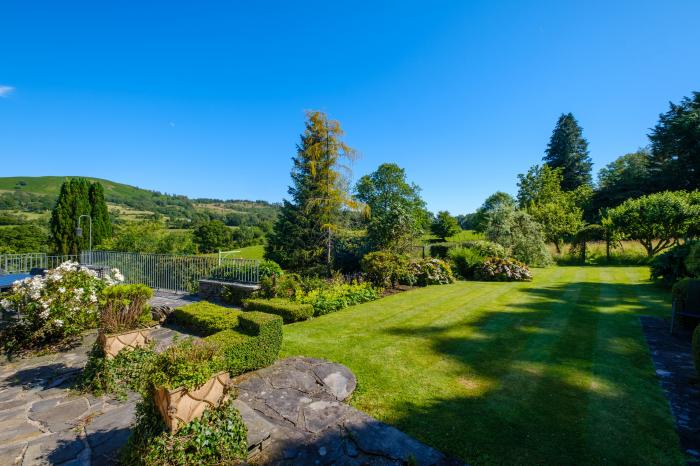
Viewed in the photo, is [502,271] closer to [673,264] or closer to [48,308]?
[673,264]

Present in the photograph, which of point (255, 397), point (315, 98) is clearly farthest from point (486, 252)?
point (255, 397)

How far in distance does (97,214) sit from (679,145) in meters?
45.2

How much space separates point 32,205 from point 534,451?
2484 inches

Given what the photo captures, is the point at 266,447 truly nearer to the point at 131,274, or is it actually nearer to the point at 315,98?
the point at 131,274

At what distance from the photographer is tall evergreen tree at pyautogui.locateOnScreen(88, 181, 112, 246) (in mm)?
19469

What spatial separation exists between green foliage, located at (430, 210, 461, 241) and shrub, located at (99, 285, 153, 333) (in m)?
35.7

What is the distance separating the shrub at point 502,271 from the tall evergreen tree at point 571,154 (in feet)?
106

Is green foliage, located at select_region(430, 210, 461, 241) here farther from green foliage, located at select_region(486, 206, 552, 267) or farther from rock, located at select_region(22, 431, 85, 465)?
rock, located at select_region(22, 431, 85, 465)

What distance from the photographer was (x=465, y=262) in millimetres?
13750

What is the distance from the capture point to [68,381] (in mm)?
4219

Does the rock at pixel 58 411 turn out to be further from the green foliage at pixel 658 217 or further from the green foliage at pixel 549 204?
the green foliage at pixel 549 204

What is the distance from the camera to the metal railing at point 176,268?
30.3 feet

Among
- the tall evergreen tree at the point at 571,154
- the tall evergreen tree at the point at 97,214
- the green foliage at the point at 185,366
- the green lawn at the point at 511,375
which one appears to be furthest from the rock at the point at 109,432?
the tall evergreen tree at the point at 571,154

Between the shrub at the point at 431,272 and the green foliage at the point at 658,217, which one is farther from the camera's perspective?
the green foliage at the point at 658,217
